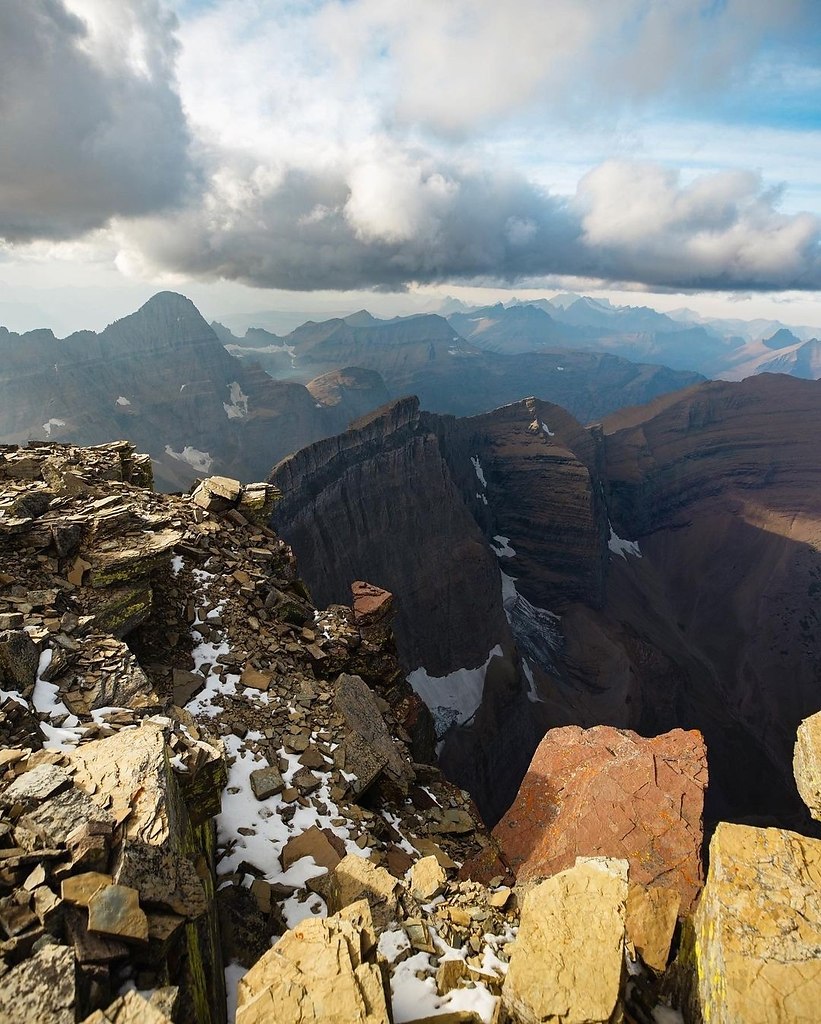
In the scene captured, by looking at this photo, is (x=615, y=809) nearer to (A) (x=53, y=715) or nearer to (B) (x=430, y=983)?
(B) (x=430, y=983)

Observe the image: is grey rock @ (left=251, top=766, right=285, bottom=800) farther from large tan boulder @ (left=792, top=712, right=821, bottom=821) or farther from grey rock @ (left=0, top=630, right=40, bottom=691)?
large tan boulder @ (left=792, top=712, right=821, bottom=821)

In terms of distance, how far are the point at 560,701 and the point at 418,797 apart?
96828mm

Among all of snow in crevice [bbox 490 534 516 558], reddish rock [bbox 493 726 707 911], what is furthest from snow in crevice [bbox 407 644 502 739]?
reddish rock [bbox 493 726 707 911]

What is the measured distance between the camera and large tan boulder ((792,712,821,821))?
10711mm

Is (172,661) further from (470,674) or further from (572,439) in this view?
(572,439)

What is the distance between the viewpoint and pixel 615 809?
59.5 ft

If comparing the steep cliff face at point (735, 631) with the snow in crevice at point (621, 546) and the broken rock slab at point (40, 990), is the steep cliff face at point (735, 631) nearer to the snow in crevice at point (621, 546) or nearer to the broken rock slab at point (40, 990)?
the snow in crevice at point (621, 546)

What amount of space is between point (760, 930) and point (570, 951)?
Answer: 282 cm

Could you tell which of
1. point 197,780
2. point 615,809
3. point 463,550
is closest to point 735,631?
point 463,550

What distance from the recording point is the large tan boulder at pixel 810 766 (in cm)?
1071

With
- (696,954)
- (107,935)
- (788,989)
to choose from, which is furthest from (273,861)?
(788,989)

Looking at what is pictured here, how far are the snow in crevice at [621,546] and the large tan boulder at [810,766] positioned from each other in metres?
176

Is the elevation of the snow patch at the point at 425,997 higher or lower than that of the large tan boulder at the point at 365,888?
higher

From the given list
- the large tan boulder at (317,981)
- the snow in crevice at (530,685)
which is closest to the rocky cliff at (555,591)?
the snow in crevice at (530,685)
